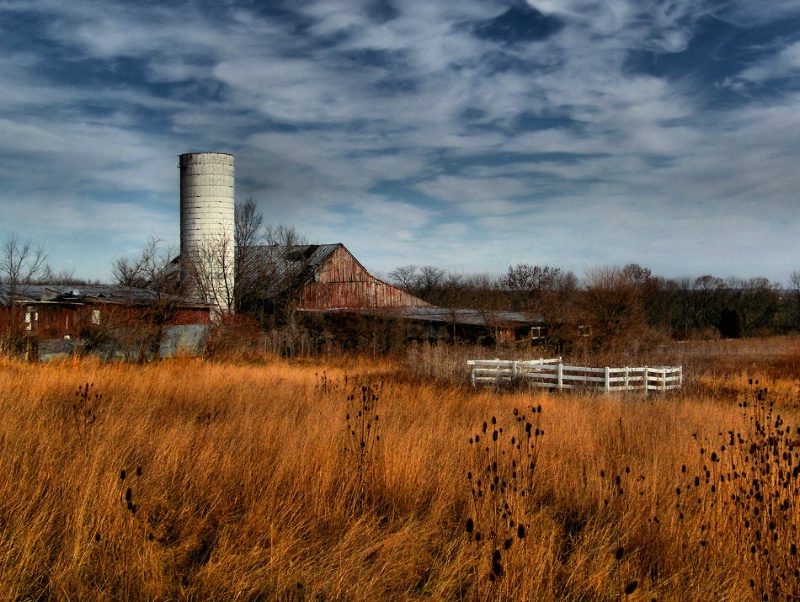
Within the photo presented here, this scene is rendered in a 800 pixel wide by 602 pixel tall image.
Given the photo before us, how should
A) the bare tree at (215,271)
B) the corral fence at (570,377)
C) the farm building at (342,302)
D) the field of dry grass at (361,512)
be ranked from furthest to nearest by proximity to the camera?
the farm building at (342,302) → the bare tree at (215,271) → the corral fence at (570,377) → the field of dry grass at (361,512)

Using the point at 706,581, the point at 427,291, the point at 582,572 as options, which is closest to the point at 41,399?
the point at 582,572

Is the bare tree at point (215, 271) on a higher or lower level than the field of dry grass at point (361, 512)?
higher

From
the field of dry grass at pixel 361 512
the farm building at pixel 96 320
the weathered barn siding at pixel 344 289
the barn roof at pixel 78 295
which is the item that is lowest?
the field of dry grass at pixel 361 512

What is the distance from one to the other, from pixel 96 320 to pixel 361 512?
61.3ft

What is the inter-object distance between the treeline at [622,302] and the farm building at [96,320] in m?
14.5

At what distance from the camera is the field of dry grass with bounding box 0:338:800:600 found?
12.9 feet

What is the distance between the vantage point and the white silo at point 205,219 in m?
29.6

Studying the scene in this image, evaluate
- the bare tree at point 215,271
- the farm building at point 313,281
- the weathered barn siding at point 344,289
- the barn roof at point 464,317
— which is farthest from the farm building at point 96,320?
the weathered barn siding at point 344,289

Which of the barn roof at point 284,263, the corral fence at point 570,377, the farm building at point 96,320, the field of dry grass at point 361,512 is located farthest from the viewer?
the barn roof at point 284,263

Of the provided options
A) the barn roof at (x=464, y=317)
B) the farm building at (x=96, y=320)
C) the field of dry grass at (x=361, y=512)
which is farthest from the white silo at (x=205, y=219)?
the field of dry grass at (x=361, y=512)

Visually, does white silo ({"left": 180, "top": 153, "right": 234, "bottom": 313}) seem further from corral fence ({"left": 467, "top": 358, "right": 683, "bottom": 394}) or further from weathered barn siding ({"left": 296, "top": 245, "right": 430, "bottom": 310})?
corral fence ({"left": 467, "top": 358, "right": 683, "bottom": 394})

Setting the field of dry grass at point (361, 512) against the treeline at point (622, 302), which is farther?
the treeline at point (622, 302)

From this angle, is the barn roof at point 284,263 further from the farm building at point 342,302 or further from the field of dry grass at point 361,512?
the field of dry grass at point 361,512

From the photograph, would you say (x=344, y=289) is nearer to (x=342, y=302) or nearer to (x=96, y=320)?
(x=342, y=302)
